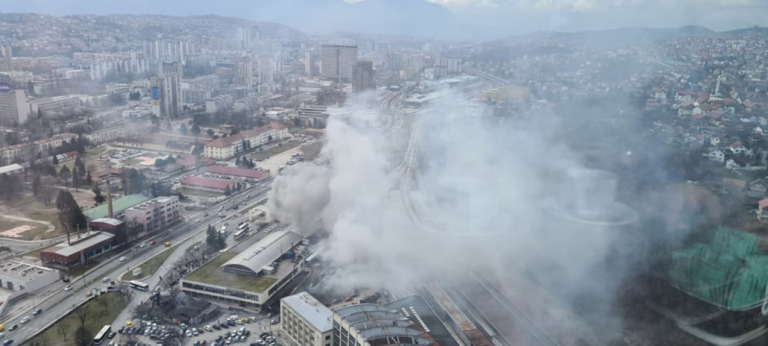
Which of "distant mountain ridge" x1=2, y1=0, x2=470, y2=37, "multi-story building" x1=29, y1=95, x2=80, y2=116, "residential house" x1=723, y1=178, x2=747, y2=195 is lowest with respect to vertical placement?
"multi-story building" x1=29, y1=95, x2=80, y2=116

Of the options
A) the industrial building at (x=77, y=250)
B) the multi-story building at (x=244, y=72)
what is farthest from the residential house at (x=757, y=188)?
the multi-story building at (x=244, y=72)

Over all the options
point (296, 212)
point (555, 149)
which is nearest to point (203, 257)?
point (296, 212)

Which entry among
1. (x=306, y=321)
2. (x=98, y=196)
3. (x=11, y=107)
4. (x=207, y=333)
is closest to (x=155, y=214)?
(x=98, y=196)

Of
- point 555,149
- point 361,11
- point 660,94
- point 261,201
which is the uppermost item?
point 361,11

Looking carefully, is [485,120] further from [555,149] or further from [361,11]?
[361,11]

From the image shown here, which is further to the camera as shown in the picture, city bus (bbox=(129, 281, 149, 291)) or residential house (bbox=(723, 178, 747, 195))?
residential house (bbox=(723, 178, 747, 195))

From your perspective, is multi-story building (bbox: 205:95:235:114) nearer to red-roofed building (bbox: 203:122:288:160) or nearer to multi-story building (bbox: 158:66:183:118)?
multi-story building (bbox: 158:66:183:118)

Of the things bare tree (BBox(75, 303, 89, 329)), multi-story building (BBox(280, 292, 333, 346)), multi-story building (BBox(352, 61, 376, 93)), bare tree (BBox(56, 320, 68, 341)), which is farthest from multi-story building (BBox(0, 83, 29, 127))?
multi-story building (BBox(280, 292, 333, 346))
